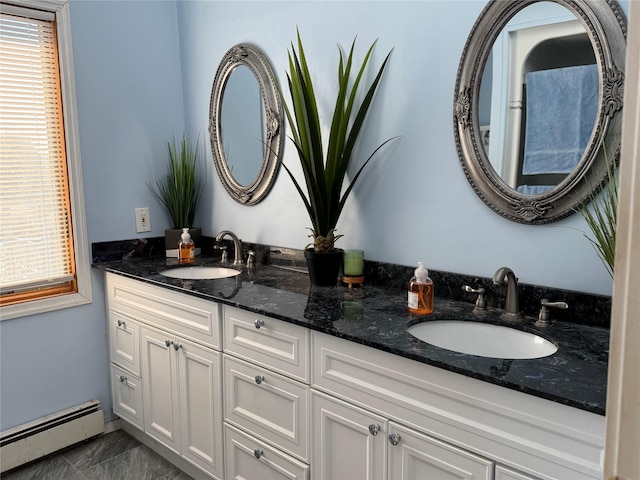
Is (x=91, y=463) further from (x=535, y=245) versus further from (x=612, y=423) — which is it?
(x=612, y=423)

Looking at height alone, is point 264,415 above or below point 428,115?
below

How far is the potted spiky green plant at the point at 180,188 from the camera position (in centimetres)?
273

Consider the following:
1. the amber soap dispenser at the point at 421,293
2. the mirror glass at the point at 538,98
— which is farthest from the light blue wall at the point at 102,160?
the mirror glass at the point at 538,98

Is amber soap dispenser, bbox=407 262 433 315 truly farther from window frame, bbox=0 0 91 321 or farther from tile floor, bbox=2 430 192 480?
window frame, bbox=0 0 91 321

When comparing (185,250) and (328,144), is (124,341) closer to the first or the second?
(185,250)

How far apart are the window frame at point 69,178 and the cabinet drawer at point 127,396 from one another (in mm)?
407

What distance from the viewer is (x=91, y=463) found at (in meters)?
2.39

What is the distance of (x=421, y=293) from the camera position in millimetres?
1616

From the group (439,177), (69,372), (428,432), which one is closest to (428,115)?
(439,177)

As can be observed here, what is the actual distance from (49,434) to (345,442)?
1.62m

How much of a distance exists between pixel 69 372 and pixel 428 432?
192 centimetres

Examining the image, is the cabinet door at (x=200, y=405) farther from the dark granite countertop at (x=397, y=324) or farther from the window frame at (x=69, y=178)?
the window frame at (x=69, y=178)

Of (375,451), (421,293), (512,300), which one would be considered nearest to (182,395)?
(375,451)

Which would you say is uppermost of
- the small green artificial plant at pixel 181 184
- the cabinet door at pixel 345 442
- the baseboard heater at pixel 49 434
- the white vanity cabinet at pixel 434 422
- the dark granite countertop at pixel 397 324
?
the small green artificial plant at pixel 181 184
